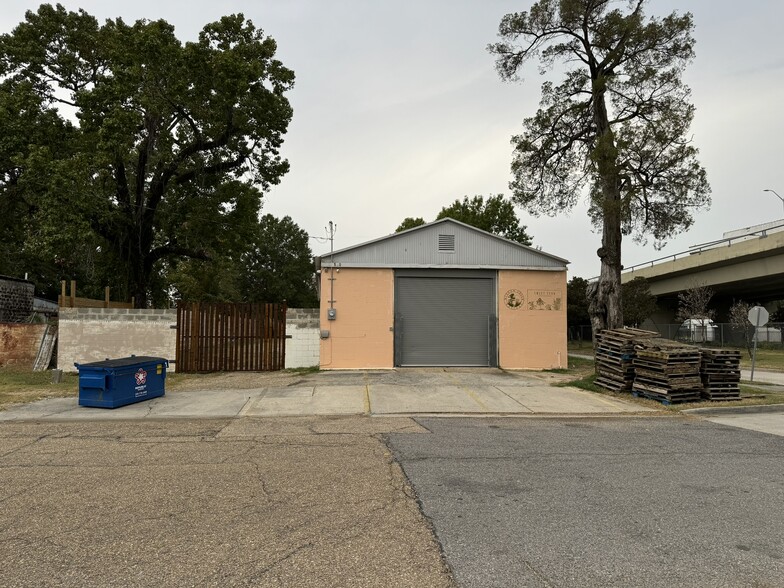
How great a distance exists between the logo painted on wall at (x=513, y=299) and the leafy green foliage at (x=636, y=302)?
20754 mm

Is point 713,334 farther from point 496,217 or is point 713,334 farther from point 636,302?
point 496,217

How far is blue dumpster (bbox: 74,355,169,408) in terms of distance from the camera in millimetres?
9867

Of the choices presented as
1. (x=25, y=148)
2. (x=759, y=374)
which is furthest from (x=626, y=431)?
(x=25, y=148)

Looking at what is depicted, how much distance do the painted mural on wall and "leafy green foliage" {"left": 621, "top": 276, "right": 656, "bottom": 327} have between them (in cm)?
1991

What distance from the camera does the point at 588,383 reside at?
13.5 meters

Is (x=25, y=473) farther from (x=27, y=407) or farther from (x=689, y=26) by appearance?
(x=689, y=26)

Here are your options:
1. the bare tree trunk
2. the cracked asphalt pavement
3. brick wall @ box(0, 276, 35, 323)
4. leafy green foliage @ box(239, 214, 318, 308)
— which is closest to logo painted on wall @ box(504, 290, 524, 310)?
the bare tree trunk

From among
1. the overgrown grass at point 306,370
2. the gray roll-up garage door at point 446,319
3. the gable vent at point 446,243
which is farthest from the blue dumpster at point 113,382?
the gable vent at point 446,243

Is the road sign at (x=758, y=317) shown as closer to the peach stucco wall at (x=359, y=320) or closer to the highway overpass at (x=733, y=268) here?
the peach stucco wall at (x=359, y=320)

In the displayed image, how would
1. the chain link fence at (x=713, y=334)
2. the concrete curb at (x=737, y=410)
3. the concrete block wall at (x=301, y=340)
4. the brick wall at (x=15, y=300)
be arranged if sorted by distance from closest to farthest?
the concrete curb at (x=737, y=410) → the concrete block wall at (x=301, y=340) → the brick wall at (x=15, y=300) → the chain link fence at (x=713, y=334)

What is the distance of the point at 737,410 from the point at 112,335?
16.9 metres

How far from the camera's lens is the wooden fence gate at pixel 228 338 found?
51.7ft

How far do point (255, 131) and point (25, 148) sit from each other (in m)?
9.59

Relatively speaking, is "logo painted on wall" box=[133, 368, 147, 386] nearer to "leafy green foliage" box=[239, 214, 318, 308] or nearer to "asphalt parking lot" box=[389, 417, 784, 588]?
"asphalt parking lot" box=[389, 417, 784, 588]
